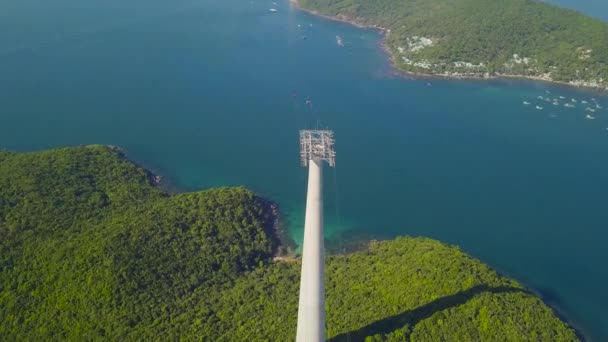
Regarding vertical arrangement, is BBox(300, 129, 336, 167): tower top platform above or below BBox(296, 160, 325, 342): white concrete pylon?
above

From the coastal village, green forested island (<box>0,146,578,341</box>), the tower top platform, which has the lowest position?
green forested island (<box>0,146,578,341</box>)

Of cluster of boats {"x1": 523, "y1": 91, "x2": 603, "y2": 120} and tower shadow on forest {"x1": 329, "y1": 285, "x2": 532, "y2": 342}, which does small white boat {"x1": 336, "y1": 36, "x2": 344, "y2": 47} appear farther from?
tower shadow on forest {"x1": 329, "y1": 285, "x2": 532, "y2": 342}

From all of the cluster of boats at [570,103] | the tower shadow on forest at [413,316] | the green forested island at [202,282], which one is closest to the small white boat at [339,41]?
the cluster of boats at [570,103]

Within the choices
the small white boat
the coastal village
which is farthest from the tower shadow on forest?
the small white boat

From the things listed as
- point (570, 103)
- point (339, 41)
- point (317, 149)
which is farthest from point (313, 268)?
point (339, 41)

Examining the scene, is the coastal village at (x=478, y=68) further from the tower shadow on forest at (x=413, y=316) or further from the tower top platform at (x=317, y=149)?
the tower top platform at (x=317, y=149)

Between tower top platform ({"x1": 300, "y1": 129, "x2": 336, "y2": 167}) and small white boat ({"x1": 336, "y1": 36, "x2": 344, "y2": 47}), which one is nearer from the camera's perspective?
tower top platform ({"x1": 300, "y1": 129, "x2": 336, "y2": 167})

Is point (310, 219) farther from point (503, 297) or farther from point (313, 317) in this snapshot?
point (503, 297)
